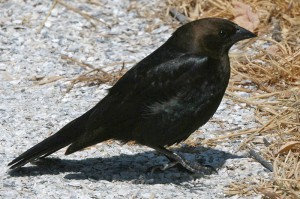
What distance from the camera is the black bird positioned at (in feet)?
17.0

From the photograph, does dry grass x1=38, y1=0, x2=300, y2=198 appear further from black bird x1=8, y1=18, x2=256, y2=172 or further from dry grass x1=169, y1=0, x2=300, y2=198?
black bird x1=8, y1=18, x2=256, y2=172

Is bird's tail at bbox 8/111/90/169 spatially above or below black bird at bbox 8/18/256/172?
below

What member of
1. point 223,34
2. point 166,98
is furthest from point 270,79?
point 166,98

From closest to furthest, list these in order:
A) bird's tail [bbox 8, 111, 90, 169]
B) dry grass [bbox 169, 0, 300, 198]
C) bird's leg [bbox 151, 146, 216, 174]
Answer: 1. dry grass [bbox 169, 0, 300, 198]
2. bird's tail [bbox 8, 111, 90, 169]
3. bird's leg [bbox 151, 146, 216, 174]

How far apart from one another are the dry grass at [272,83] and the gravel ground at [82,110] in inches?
5.3

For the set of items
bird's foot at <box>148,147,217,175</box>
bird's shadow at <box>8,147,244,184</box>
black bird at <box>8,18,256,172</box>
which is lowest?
bird's shadow at <box>8,147,244,184</box>

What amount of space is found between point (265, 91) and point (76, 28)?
195 centimetres

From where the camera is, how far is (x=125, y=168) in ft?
18.2

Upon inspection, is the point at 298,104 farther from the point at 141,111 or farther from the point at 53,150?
the point at 53,150

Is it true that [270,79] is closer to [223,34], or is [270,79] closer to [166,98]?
[223,34]

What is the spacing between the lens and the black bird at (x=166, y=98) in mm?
5184

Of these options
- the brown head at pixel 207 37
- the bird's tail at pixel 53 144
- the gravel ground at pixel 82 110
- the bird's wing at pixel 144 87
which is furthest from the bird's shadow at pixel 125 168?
the brown head at pixel 207 37

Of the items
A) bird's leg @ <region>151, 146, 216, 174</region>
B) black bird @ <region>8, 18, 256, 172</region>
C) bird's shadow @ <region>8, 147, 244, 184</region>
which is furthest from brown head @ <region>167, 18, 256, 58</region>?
bird's shadow @ <region>8, 147, 244, 184</region>

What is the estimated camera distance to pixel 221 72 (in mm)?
5254
